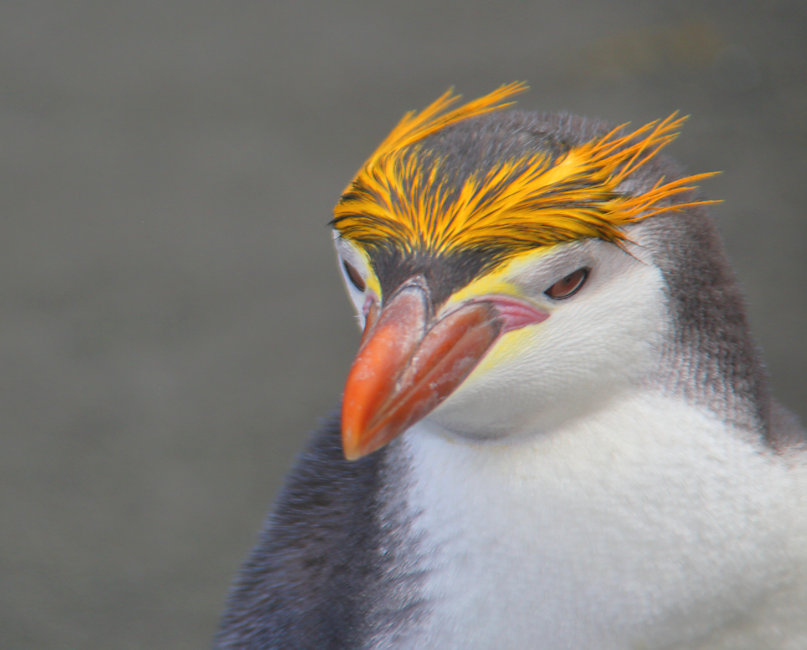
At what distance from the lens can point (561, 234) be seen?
908 millimetres

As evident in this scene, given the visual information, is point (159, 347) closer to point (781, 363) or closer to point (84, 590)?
point (84, 590)

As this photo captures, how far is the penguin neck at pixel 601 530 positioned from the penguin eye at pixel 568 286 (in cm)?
13

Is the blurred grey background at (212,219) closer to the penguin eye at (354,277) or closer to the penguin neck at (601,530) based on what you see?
the penguin neck at (601,530)

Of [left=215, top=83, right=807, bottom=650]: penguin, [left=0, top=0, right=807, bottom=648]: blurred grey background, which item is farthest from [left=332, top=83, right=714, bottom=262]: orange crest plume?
[left=0, top=0, right=807, bottom=648]: blurred grey background

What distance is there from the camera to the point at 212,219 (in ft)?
9.23

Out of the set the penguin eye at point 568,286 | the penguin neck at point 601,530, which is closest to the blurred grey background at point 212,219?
the penguin neck at point 601,530

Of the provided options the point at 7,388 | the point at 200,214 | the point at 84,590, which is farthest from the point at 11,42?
the point at 84,590

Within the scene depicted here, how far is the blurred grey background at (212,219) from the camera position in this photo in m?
2.28

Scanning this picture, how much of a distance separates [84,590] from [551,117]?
5.23 ft

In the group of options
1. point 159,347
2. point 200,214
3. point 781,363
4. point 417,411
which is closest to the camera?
point 417,411

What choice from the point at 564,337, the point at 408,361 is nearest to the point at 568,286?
the point at 564,337

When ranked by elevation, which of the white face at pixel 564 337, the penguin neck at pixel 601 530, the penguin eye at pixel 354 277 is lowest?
the penguin neck at pixel 601 530

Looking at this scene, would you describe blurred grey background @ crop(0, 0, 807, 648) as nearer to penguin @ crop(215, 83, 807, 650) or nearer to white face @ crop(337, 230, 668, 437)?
penguin @ crop(215, 83, 807, 650)

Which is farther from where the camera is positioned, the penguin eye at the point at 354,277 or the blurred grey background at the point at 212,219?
the blurred grey background at the point at 212,219
